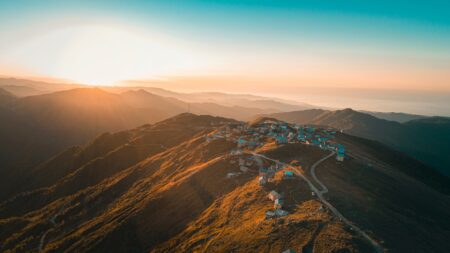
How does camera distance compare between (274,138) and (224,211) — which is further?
(274,138)

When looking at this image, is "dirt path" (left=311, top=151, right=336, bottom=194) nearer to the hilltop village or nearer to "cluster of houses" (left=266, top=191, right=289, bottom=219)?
the hilltop village

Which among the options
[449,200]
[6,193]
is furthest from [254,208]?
[6,193]

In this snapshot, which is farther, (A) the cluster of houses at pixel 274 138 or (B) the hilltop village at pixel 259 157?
(A) the cluster of houses at pixel 274 138

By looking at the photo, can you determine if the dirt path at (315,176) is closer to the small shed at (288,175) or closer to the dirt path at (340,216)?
the dirt path at (340,216)

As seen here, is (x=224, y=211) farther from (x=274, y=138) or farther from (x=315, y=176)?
(x=274, y=138)

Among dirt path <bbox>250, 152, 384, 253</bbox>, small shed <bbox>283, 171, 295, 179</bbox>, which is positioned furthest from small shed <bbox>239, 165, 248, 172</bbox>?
small shed <bbox>283, 171, 295, 179</bbox>


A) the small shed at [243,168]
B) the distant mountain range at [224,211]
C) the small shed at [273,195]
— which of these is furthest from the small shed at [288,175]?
the small shed at [243,168]

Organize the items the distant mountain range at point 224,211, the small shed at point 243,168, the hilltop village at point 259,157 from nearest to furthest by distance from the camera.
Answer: the distant mountain range at point 224,211 < the hilltop village at point 259,157 < the small shed at point 243,168

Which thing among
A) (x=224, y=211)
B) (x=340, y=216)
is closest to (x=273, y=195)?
(x=224, y=211)

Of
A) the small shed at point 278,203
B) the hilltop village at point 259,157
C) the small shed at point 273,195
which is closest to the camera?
the small shed at point 278,203
